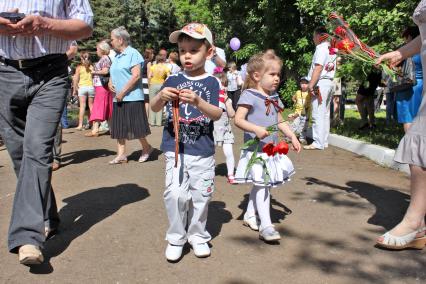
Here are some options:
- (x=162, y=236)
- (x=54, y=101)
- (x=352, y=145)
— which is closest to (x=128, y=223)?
(x=162, y=236)

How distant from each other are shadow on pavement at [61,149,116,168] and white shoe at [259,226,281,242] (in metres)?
4.24

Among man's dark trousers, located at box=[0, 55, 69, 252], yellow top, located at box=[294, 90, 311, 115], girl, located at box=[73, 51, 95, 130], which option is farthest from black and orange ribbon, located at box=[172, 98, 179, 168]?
girl, located at box=[73, 51, 95, 130]

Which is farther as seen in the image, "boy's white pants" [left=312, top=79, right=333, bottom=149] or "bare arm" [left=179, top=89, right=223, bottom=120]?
"boy's white pants" [left=312, top=79, right=333, bottom=149]

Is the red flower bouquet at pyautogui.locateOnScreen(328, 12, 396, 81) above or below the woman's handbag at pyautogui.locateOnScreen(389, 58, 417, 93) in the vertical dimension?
above

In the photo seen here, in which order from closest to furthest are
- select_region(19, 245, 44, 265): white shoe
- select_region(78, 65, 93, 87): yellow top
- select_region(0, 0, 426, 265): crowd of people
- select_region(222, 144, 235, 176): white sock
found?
select_region(19, 245, 44, 265): white shoe → select_region(0, 0, 426, 265): crowd of people → select_region(222, 144, 235, 176): white sock → select_region(78, 65, 93, 87): yellow top

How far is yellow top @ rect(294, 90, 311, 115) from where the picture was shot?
352 inches

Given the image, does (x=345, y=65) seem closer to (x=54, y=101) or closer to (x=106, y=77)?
(x=106, y=77)

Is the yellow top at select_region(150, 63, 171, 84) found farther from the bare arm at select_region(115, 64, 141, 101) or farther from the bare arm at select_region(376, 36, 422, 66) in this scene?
the bare arm at select_region(376, 36, 422, 66)

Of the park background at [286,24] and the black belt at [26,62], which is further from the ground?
the park background at [286,24]

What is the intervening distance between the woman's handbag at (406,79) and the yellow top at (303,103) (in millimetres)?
3466

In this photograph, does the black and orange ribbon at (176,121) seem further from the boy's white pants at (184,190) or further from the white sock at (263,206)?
the white sock at (263,206)

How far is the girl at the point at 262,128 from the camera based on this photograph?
12.9ft

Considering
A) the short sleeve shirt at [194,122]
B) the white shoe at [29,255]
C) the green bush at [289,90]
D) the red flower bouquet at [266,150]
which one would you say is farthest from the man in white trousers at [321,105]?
the green bush at [289,90]

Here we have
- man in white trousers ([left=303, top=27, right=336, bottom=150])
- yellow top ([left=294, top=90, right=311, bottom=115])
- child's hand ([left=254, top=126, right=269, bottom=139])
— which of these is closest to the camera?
child's hand ([left=254, top=126, right=269, bottom=139])
